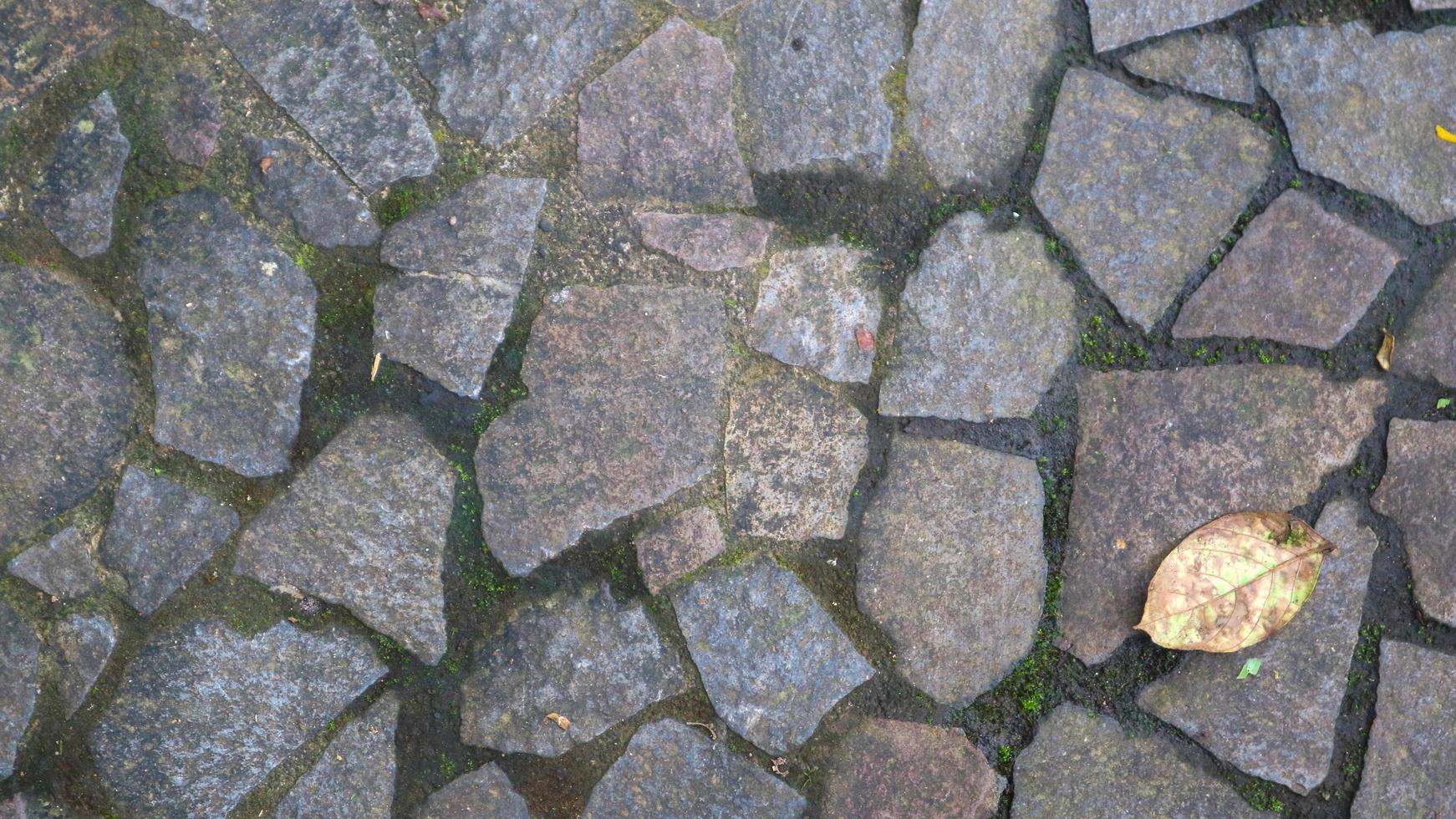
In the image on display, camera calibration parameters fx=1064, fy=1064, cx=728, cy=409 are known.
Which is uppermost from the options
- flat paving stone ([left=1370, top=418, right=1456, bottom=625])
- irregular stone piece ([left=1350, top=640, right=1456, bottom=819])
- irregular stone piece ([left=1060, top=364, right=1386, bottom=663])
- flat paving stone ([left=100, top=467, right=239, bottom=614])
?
flat paving stone ([left=100, top=467, right=239, bottom=614])

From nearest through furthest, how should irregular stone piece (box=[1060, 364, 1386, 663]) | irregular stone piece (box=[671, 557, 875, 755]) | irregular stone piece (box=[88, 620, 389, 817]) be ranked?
irregular stone piece (box=[88, 620, 389, 817]), irregular stone piece (box=[671, 557, 875, 755]), irregular stone piece (box=[1060, 364, 1386, 663])

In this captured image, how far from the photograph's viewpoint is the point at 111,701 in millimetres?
1807

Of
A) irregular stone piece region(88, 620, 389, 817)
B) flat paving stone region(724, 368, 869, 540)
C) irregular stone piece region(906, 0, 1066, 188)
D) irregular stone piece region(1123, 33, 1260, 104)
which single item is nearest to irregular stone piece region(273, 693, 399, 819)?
irregular stone piece region(88, 620, 389, 817)

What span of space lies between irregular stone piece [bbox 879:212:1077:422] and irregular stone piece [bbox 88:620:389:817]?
110 centimetres

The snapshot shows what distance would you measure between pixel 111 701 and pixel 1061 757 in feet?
5.62

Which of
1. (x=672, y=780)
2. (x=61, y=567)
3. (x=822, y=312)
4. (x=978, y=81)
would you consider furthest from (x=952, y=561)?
(x=61, y=567)

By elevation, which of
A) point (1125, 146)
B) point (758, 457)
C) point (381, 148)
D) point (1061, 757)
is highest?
point (381, 148)

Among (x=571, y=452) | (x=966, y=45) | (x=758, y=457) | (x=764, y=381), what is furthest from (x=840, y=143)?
(x=571, y=452)

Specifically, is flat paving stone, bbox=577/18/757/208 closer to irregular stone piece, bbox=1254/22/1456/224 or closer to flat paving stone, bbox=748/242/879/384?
flat paving stone, bbox=748/242/879/384

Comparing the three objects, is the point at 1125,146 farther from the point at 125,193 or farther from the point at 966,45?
the point at 125,193

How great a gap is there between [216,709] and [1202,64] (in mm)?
2143

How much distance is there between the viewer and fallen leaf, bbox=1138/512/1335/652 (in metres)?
2.01

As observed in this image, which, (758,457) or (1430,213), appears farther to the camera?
(1430,213)

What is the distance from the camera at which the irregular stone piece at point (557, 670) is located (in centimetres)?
189
